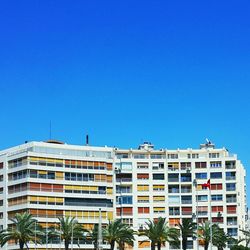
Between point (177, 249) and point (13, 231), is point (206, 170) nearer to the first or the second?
point (177, 249)

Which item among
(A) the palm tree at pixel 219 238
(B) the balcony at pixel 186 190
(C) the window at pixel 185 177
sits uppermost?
(C) the window at pixel 185 177

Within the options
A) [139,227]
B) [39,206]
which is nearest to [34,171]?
[39,206]

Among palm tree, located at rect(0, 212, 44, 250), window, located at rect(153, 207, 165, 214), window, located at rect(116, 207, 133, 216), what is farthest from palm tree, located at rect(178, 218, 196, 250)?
palm tree, located at rect(0, 212, 44, 250)

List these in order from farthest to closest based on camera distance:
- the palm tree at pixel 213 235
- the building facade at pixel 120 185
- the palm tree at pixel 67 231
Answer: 1. the palm tree at pixel 213 235
2. the building facade at pixel 120 185
3. the palm tree at pixel 67 231

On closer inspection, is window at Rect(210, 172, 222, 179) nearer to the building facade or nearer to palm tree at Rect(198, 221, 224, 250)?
the building facade

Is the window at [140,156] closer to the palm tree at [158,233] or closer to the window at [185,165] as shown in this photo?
the window at [185,165]

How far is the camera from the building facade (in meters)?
127

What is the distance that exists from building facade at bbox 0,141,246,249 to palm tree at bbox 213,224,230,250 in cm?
393

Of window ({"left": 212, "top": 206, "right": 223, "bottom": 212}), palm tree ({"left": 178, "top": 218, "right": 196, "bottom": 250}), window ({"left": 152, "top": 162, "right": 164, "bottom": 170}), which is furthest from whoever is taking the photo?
window ({"left": 152, "top": 162, "right": 164, "bottom": 170})

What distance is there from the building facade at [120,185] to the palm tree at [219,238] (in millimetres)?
3927

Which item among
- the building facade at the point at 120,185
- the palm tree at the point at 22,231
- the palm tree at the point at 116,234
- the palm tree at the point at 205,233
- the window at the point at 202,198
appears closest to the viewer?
the palm tree at the point at 22,231

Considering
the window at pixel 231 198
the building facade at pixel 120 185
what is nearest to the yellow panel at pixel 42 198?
the building facade at pixel 120 185

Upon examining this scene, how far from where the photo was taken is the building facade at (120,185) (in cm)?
12681

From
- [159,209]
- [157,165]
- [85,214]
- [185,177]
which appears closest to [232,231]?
[185,177]
